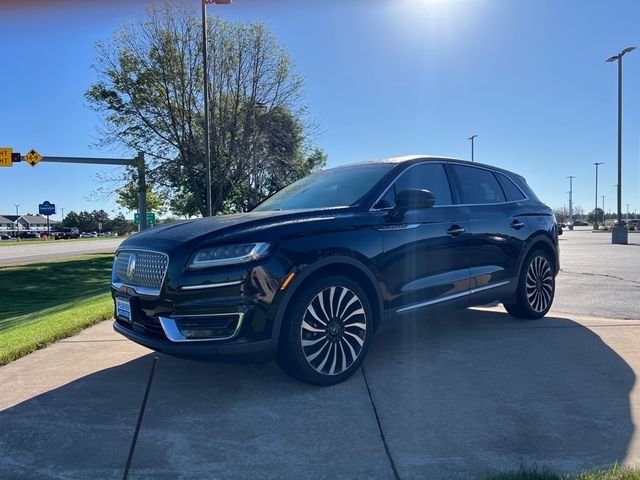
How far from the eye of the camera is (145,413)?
3.30 meters

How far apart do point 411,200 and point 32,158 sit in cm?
2059

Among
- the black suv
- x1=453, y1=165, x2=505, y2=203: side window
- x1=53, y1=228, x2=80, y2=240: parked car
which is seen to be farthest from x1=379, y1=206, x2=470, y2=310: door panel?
x1=53, y1=228, x2=80, y2=240: parked car

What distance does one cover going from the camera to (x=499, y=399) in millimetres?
3449

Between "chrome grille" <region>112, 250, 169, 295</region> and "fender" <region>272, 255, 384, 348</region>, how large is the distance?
0.85 meters

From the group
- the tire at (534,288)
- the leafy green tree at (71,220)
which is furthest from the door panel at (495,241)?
the leafy green tree at (71,220)

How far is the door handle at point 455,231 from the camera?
15.2 ft

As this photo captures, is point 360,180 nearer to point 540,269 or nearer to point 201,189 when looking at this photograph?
point 540,269

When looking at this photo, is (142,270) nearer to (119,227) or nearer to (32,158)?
(32,158)

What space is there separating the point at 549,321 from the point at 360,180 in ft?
10.1

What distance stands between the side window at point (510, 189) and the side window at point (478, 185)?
0.12 m

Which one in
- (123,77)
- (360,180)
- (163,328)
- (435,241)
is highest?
(123,77)

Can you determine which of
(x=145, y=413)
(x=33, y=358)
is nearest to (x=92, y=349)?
(x=33, y=358)

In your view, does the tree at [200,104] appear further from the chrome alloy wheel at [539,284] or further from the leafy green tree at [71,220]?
the leafy green tree at [71,220]

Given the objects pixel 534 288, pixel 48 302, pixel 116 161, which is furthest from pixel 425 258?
pixel 116 161
